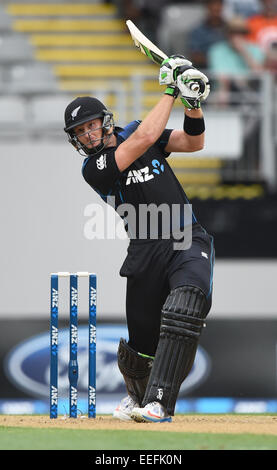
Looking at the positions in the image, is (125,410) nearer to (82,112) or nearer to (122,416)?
(122,416)

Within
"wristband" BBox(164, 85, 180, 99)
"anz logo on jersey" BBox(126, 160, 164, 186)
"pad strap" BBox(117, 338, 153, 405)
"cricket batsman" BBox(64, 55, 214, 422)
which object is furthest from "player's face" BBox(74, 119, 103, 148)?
"pad strap" BBox(117, 338, 153, 405)

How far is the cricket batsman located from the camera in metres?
5.75

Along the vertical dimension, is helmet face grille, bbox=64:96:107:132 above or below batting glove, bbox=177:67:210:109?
below

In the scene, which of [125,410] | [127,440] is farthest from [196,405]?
[127,440]

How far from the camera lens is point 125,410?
6.28m

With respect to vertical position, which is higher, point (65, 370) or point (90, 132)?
point (90, 132)

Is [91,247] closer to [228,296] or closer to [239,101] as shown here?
[228,296]

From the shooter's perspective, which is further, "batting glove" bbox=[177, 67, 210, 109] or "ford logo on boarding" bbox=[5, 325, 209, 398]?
"ford logo on boarding" bbox=[5, 325, 209, 398]

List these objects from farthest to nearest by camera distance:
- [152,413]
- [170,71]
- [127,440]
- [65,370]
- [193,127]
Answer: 1. [65,370]
2. [193,127]
3. [170,71]
4. [152,413]
5. [127,440]

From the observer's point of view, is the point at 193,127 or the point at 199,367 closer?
the point at 193,127

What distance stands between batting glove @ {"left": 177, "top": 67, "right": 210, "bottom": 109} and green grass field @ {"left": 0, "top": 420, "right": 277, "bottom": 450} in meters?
1.88

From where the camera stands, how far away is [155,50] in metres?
6.20

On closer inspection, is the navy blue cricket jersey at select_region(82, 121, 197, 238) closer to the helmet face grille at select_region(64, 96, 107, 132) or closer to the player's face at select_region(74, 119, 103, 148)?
the player's face at select_region(74, 119, 103, 148)

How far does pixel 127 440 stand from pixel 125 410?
135 cm
